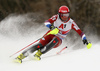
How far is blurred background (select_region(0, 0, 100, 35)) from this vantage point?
8.06 m

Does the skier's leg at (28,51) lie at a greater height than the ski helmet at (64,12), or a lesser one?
lesser

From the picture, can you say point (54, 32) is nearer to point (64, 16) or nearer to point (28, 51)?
point (64, 16)

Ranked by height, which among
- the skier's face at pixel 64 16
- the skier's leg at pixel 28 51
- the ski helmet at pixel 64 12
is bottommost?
the skier's leg at pixel 28 51

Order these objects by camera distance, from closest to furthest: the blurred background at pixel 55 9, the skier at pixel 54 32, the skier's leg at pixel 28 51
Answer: the skier's leg at pixel 28 51, the skier at pixel 54 32, the blurred background at pixel 55 9

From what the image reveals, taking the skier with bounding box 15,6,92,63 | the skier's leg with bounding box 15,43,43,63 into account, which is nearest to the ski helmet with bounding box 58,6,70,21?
the skier with bounding box 15,6,92,63


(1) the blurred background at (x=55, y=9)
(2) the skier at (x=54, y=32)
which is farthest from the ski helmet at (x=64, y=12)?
(1) the blurred background at (x=55, y=9)

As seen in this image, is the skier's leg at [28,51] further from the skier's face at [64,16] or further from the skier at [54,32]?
the skier's face at [64,16]

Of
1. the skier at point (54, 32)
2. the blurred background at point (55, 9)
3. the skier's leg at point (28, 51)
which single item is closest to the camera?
the skier's leg at point (28, 51)

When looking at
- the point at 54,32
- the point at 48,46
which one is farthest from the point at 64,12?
the point at 48,46

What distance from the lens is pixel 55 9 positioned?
8703 millimetres

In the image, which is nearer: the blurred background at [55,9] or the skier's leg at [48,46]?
the skier's leg at [48,46]

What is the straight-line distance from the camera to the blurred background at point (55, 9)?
317 inches

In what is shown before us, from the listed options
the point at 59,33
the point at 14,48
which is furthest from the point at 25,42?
the point at 59,33

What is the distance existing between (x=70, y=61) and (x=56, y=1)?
587 centimetres
